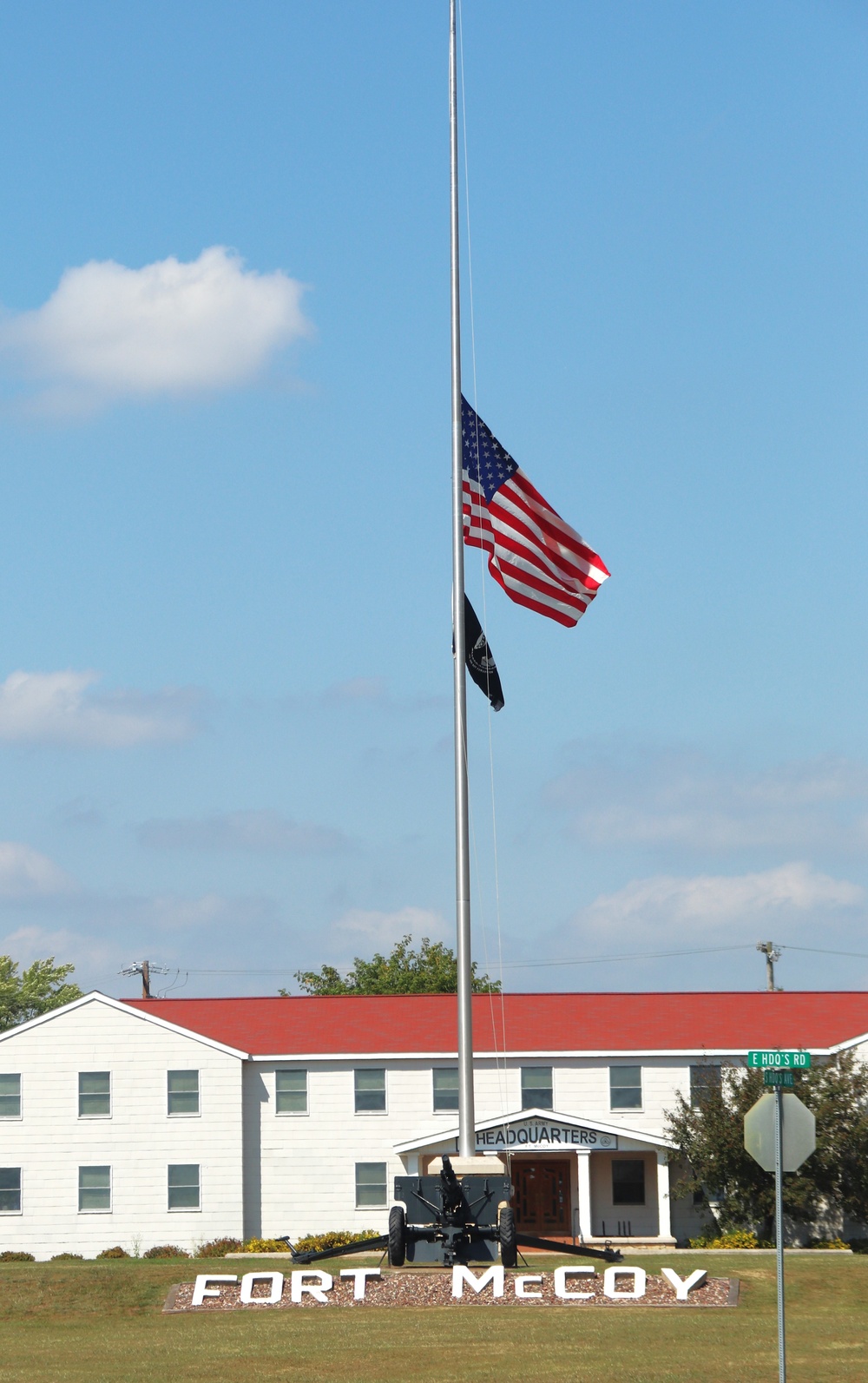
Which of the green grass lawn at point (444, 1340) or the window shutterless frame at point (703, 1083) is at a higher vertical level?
the window shutterless frame at point (703, 1083)

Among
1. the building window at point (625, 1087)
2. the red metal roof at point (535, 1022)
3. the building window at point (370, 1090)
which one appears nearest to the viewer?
the building window at point (625, 1087)

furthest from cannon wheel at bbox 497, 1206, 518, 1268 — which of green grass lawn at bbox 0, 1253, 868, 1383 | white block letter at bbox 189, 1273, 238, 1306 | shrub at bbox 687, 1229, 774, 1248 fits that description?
shrub at bbox 687, 1229, 774, 1248

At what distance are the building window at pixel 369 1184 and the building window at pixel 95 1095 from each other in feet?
25.2

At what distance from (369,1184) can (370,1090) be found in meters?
2.73

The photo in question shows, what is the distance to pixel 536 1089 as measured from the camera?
49719 mm

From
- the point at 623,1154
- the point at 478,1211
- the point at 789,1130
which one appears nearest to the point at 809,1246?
the point at 623,1154

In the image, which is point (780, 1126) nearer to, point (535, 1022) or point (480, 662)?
point (480, 662)

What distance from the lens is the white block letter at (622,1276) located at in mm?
24578

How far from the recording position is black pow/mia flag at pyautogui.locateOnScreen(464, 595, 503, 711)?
2512 centimetres

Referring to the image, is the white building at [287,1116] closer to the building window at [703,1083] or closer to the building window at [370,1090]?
the building window at [370,1090]

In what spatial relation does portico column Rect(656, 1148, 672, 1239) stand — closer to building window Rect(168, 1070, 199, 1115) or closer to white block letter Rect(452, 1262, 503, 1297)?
building window Rect(168, 1070, 199, 1115)

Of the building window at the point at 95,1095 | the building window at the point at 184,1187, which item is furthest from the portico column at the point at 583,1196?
the building window at the point at 95,1095

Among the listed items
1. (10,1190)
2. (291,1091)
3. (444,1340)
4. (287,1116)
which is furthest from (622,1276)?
(10,1190)

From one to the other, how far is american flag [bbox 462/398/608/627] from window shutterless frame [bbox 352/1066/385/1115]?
28263mm
